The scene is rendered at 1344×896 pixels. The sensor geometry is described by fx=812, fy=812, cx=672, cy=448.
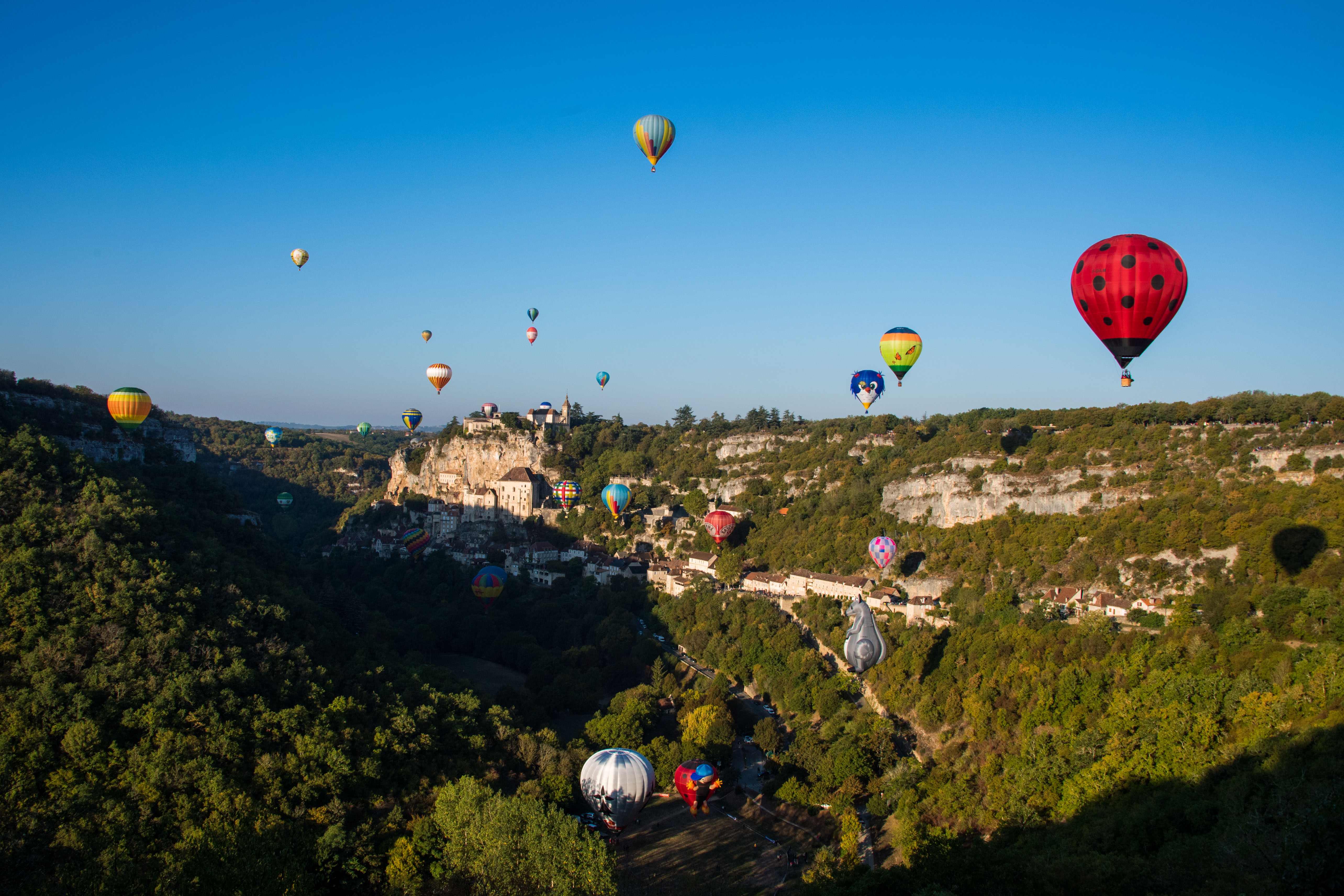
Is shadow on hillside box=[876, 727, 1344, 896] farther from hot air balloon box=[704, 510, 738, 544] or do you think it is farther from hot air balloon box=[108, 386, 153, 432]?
hot air balloon box=[108, 386, 153, 432]

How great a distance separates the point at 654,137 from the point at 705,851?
19.4m

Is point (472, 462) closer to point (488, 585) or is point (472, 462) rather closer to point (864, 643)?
point (488, 585)

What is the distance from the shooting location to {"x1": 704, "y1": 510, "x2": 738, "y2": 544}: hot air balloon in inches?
1537

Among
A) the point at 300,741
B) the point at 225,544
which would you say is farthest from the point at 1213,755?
the point at 225,544

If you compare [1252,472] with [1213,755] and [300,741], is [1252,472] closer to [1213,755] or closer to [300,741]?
[1213,755]

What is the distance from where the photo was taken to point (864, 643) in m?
22.9

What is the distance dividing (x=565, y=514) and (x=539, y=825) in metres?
31.6

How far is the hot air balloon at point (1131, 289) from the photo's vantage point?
15.5 m

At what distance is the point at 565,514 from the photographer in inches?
1844

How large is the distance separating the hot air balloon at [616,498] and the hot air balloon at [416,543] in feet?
34.1

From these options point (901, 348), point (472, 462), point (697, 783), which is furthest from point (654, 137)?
point (472, 462)

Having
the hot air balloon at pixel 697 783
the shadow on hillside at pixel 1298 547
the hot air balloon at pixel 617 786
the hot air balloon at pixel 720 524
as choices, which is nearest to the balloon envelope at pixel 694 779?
the hot air balloon at pixel 697 783

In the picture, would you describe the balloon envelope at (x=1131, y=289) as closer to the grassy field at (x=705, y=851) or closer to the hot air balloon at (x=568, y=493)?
the grassy field at (x=705, y=851)

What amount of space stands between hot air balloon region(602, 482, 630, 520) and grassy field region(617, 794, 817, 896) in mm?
21856
